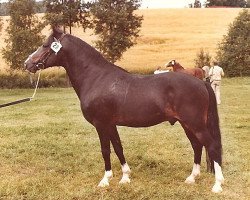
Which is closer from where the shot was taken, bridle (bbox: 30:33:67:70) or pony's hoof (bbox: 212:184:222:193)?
pony's hoof (bbox: 212:184:222:193)

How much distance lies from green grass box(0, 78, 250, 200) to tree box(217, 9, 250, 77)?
3120 cm

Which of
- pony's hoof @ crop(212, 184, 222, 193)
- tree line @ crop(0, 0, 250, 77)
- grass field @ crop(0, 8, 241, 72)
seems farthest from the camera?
grass field @ crop(0, 8, 241, 72)

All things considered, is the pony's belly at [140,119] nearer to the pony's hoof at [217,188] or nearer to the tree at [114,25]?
the pony's hoof at [217,188]

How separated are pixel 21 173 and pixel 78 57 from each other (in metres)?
3.02

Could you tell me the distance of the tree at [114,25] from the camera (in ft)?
135

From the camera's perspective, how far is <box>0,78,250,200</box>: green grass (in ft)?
25.4

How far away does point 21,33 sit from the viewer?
37.8 meters

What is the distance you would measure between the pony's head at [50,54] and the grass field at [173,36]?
35.5 metres

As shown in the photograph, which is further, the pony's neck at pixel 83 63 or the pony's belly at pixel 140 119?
the pony's neck at pixel 83 63

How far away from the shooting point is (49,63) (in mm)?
8391

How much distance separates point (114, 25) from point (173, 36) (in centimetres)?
3179

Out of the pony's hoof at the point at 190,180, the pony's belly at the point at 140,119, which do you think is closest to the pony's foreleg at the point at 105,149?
the pony's belly at the point at 140,119

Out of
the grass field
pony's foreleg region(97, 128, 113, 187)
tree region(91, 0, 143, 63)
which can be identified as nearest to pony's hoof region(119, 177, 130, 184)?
pony's foreleg region(97, 128, 113, 187)

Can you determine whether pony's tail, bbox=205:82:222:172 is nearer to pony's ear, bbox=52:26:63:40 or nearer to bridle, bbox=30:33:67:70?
pony's ear, bbox=52:26:63:40
